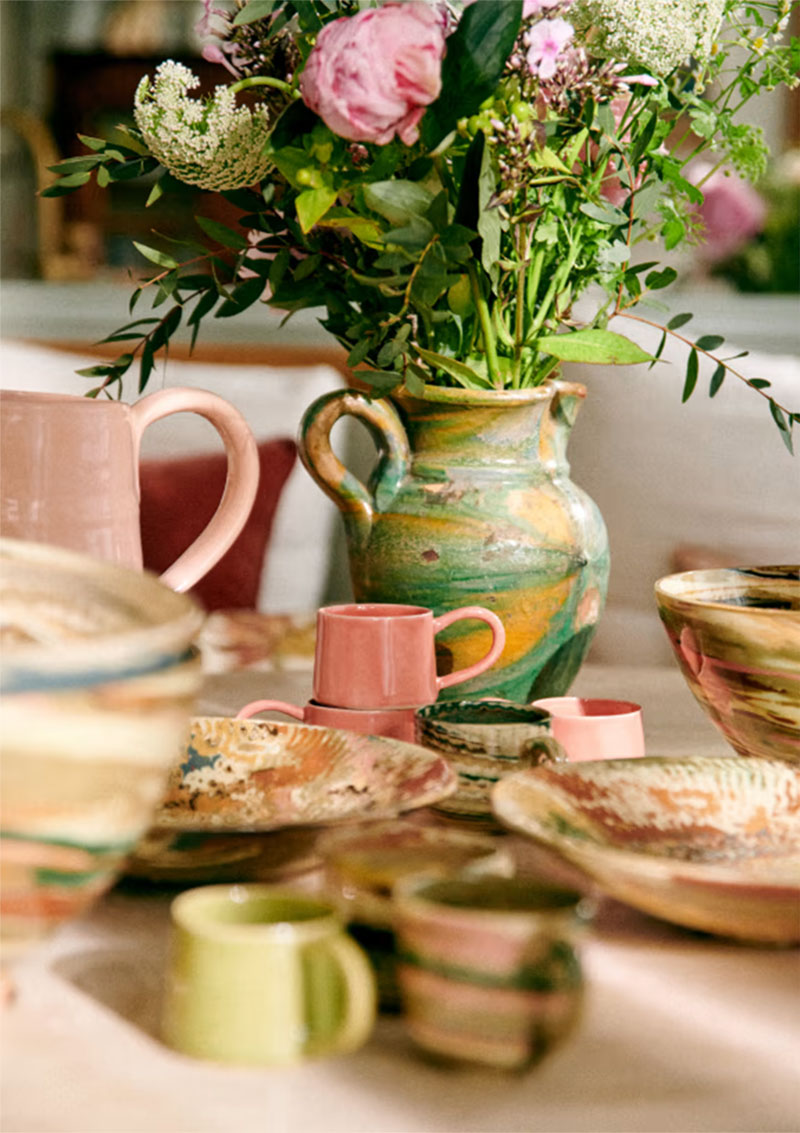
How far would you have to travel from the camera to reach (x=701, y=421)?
1778mm

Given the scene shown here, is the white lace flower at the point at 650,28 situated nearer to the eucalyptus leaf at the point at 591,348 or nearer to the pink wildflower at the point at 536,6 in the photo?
the pink wildflower at the point at 536,6

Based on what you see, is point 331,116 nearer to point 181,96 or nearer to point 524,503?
point 181,96

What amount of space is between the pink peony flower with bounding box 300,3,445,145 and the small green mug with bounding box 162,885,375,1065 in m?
0.44

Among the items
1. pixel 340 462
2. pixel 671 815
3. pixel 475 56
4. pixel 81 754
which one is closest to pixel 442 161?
pixel 475 56

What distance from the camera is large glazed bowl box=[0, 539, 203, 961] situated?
31 cm

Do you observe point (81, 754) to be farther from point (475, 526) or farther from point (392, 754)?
point (475, 526)

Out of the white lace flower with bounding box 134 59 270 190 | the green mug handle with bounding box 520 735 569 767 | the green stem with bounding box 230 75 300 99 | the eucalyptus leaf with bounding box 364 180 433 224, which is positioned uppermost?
the green stem with bounding box 230 75 300 99

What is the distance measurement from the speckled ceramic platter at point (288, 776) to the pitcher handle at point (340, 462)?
252mm

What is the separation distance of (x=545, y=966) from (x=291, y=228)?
568mm

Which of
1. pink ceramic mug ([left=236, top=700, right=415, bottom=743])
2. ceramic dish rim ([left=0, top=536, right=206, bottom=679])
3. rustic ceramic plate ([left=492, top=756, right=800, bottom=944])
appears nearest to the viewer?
ceramic dish rim ([left=0, top=536, right=206, bottom=679])

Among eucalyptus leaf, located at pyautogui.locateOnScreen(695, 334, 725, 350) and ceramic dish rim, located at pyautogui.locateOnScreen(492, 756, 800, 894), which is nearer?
ceramic dish rim, located at pyautogui.locateOnScreen(492, 756, 800, 894)

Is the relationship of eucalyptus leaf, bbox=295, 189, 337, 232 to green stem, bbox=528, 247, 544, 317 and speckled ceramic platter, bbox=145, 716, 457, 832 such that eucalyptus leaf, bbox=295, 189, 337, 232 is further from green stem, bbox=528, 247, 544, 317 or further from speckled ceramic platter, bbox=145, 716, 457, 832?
speckled ceramic platter, bbox=145, 716, 457, 832

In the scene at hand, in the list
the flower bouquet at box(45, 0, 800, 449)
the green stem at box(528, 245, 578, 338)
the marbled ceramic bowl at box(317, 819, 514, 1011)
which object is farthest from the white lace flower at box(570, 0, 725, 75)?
the marbled ceramic bowl at box(317, 819, 514, 1011)

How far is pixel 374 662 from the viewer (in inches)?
26.1
